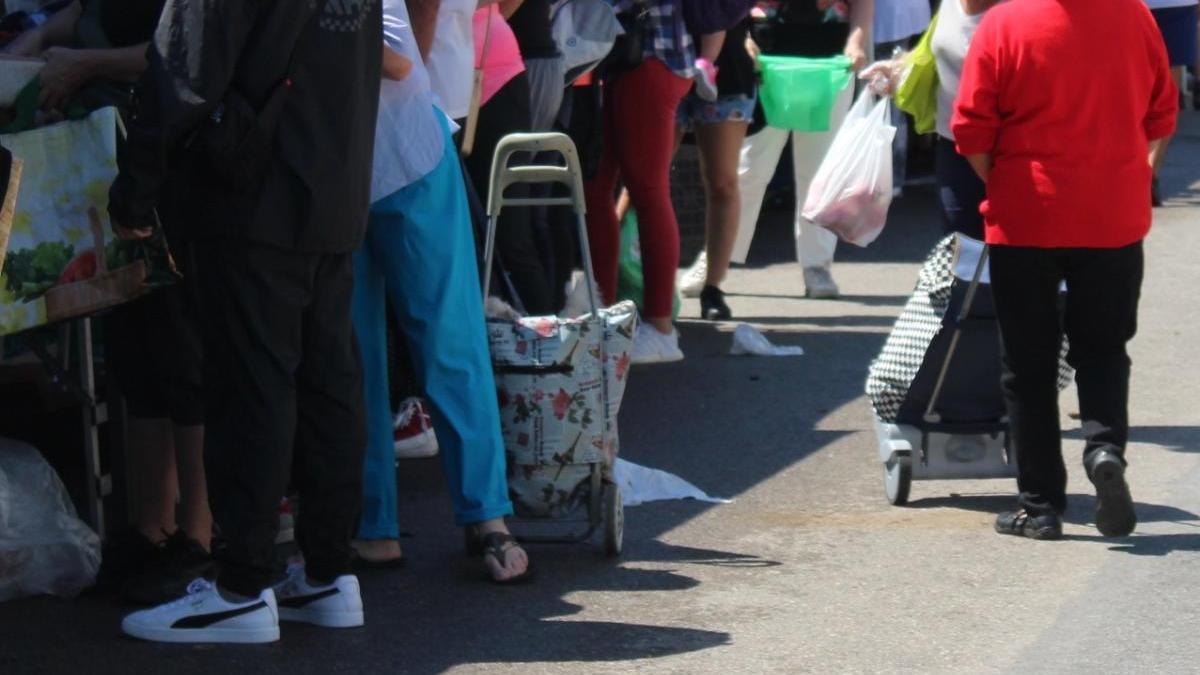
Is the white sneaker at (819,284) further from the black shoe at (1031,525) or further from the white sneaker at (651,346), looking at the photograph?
the black shoe at (1031,525)

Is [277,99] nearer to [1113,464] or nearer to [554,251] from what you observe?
[1113,464]

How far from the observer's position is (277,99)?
4.38 meters

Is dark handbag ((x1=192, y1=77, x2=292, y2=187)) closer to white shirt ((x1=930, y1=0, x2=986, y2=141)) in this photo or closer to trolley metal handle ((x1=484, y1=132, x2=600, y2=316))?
trolley metal handle ((x1=484, y1=132, x2=600, y2=316))

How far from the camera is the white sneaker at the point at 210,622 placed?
15.1ft

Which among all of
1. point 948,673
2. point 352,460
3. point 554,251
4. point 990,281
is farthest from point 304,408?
point 554,251

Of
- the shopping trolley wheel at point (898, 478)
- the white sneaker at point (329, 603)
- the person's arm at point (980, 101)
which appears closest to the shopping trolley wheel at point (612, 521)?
the white sneaker at point (329, 603)

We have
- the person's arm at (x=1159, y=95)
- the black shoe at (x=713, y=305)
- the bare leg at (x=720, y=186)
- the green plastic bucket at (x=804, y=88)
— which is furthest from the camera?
the green plastic bucket at (x=804, y=88)

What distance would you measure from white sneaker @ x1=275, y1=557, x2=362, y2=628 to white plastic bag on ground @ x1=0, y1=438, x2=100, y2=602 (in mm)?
622

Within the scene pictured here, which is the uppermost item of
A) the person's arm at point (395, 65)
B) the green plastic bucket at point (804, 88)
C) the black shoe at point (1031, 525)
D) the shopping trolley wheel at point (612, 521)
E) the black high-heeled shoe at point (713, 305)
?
the person's arm at point (395, 65)

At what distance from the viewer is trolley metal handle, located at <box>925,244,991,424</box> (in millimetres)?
5902

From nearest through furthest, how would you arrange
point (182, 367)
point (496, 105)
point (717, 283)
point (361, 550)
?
point (182, 367), point (361, 550), point (496, 105), point (717, 283)

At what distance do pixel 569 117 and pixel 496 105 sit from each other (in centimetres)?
126

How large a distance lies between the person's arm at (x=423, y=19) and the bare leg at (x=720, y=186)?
363 cm

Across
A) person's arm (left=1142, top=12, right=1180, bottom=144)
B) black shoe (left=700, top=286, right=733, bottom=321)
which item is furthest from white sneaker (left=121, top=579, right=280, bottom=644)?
black shoe (left=700, top=286, right=733, bottom=321)
